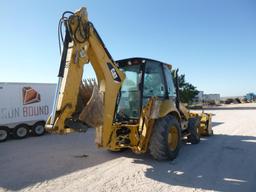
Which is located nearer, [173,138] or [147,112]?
[147,112]

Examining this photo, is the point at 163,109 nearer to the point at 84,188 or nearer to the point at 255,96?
the point at 84,188

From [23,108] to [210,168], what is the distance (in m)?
9.87

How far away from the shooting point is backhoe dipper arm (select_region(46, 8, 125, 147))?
5.28 m

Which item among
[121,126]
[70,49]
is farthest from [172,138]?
[70,49]

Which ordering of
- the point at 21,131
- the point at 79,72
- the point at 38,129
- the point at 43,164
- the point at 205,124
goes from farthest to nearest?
1. the point at 38,129
2. the point at 21,131
3. the point at 205,124
4. the point at 43,164
5. the point at 79,72

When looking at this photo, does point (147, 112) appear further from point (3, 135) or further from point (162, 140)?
point (3, 135)

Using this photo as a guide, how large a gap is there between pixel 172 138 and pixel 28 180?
357cm

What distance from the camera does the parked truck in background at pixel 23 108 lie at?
1239 cm

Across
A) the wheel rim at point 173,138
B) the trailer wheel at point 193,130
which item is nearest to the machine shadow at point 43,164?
the wheel rim at point 173,138

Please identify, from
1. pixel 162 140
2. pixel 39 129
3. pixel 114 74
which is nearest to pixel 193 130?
pixel 162 140

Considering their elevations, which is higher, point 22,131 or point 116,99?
point 116,99

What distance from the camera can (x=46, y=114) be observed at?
14031 mm

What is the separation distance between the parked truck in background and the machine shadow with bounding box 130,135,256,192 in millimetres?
8008

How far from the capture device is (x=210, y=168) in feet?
19.6
